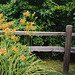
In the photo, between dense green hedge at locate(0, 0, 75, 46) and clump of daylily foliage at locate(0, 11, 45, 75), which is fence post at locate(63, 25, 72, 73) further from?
clump of daylily foliage at locate(0, 11, 45, 75)

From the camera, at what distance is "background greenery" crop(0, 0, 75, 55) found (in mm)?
4293

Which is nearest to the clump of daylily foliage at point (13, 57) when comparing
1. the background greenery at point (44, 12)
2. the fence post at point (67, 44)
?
the fence post at point (67, 44)

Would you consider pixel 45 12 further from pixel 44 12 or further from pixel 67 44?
pixel 67 44

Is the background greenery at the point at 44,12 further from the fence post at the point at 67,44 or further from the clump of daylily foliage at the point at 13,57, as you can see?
the clump of daylily foliage at the point at 13,57

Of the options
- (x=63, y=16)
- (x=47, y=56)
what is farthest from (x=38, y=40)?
(x=63, y=16)

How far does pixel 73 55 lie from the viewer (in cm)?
501

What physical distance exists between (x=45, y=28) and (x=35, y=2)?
35.7 inches

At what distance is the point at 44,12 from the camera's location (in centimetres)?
430

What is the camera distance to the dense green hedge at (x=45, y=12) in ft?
14.1

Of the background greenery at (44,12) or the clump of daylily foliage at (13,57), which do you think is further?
the background greenery at (44,12)

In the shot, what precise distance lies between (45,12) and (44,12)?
0.11 ft

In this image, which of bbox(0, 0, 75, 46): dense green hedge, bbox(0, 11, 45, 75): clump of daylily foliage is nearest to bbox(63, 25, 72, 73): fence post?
bbox(0, 0, 75, 46): dense green hedge

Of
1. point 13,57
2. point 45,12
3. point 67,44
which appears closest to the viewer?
point 13,57

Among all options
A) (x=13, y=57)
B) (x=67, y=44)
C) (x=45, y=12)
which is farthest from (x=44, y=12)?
(x=13, y=57)
